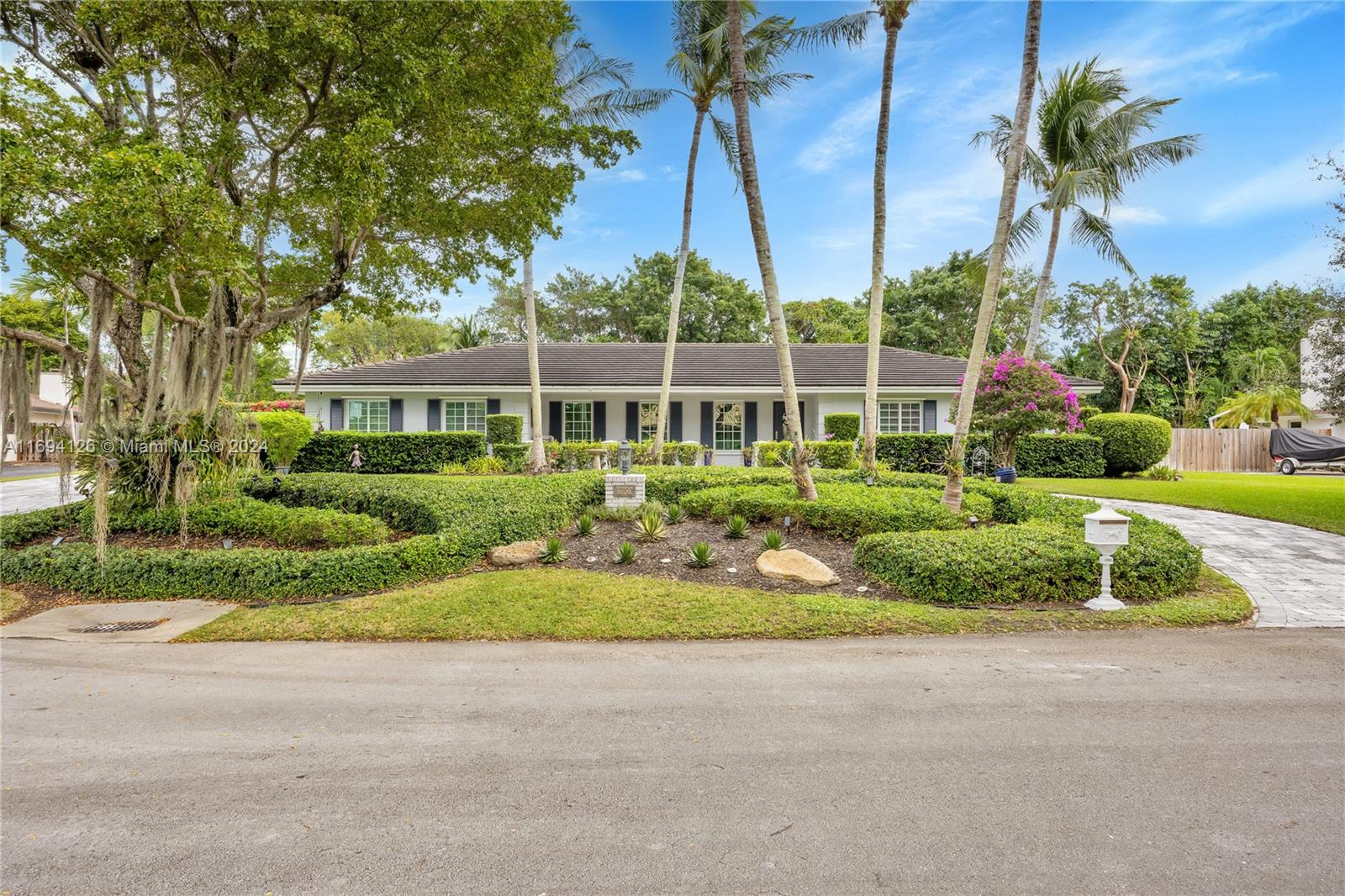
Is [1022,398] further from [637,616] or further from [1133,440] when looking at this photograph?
[637,616]

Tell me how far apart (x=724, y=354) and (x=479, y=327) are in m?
24.3

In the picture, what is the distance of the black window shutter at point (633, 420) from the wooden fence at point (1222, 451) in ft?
66.5

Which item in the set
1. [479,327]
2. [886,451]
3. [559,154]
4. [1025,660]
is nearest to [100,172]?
[559,154]

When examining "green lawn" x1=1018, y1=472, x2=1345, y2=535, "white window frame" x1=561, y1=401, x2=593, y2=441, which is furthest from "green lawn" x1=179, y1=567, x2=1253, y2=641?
"white window frame" x1=561, y1=401, x2=593, y2=441

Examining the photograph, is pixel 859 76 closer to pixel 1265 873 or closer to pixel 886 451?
pixel 886 451

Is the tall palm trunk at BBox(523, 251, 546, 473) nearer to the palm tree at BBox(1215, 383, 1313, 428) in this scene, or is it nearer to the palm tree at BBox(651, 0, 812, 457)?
the palm tree at BBox(651, 0, 812, 457)

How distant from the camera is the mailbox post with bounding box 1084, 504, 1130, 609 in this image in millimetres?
6086

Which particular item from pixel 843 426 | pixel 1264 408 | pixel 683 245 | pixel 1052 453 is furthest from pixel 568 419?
pixel 1264 408

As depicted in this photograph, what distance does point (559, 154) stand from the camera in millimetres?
10789

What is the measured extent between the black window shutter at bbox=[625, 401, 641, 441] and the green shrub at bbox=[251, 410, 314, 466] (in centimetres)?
921

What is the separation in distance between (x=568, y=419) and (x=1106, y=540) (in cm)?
1663

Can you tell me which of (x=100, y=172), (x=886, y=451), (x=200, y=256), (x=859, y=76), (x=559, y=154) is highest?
(x=859, y=76)

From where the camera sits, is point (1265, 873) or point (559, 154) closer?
point (1265, 873)

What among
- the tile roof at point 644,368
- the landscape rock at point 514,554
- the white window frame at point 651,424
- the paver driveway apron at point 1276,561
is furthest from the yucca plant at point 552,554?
the white window frame at point 651,424
